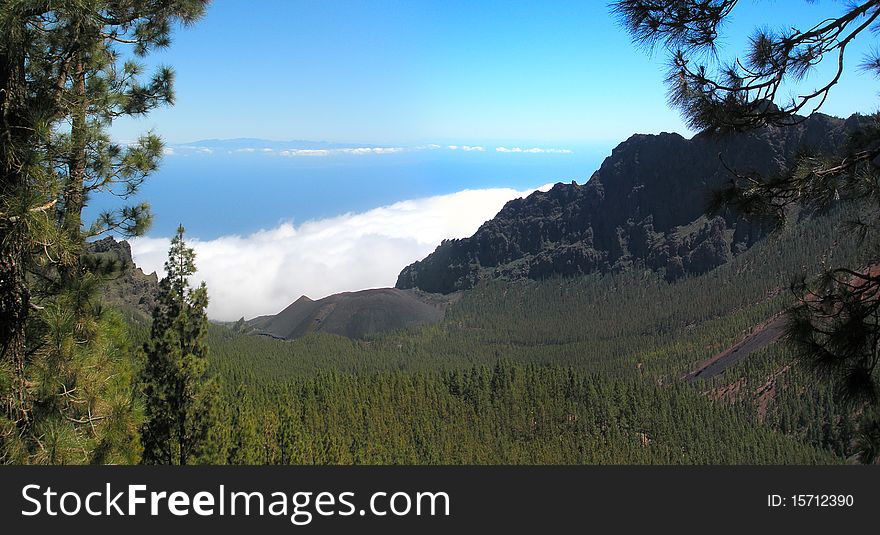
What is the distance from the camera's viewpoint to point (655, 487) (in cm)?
584

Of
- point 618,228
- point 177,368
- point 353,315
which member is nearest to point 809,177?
point 177,368

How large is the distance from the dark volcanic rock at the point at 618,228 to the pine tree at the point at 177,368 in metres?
148

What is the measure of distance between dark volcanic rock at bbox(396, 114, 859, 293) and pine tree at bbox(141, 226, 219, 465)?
14751cm

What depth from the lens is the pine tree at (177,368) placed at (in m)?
14.7

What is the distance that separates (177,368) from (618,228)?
561 feet

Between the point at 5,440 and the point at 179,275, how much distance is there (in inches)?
373

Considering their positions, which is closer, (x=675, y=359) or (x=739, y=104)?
(x=739, y=104)

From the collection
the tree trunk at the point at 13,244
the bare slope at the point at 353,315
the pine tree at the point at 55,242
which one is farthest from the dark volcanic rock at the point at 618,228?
the tree trunk at the point at 13,244

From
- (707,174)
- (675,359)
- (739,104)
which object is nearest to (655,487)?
(739,104)

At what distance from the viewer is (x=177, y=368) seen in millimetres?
14789

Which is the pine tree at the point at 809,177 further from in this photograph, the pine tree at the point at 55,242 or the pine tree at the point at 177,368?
the pine tree at the point at 177,368

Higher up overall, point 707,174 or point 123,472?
point 707,174

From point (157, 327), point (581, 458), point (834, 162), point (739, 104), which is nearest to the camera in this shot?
point (834, 162)

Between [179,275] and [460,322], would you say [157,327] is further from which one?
[460,322]
